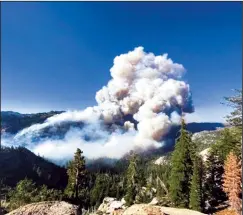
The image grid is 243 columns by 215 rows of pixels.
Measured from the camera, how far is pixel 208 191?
6931 centimetres

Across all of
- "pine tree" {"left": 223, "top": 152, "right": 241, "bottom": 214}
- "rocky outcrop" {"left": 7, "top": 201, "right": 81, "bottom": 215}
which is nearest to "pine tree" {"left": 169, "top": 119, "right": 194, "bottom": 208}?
"pine tree" {"left": 223, "top": 152, "right": 241, "bottom": 214}

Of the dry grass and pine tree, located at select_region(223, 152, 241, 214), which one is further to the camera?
the dry grass

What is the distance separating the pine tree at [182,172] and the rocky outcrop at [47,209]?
36847 mm

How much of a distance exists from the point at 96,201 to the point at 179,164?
376 feet

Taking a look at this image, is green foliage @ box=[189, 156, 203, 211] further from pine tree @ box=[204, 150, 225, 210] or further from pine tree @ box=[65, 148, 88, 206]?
pine tree @ box=[65, 148, 88, 206]

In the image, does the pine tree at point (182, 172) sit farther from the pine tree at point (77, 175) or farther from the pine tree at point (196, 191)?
the pine tree at point (77, 175)

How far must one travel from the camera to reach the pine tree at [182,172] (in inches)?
2456

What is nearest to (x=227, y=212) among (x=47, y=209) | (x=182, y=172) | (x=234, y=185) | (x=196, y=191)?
(x=196, y=191)

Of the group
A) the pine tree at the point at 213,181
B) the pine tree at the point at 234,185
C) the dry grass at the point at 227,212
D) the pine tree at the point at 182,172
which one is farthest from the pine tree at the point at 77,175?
the pine tree at the point at 234,185

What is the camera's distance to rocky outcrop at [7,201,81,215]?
2644 cm

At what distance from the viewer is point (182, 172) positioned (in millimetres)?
62906

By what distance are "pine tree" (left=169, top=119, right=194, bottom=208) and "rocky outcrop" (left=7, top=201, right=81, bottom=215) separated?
3685 centimetres

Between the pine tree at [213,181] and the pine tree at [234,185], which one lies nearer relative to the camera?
the pine tree at [234,185]

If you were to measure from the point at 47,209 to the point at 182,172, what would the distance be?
129ft
